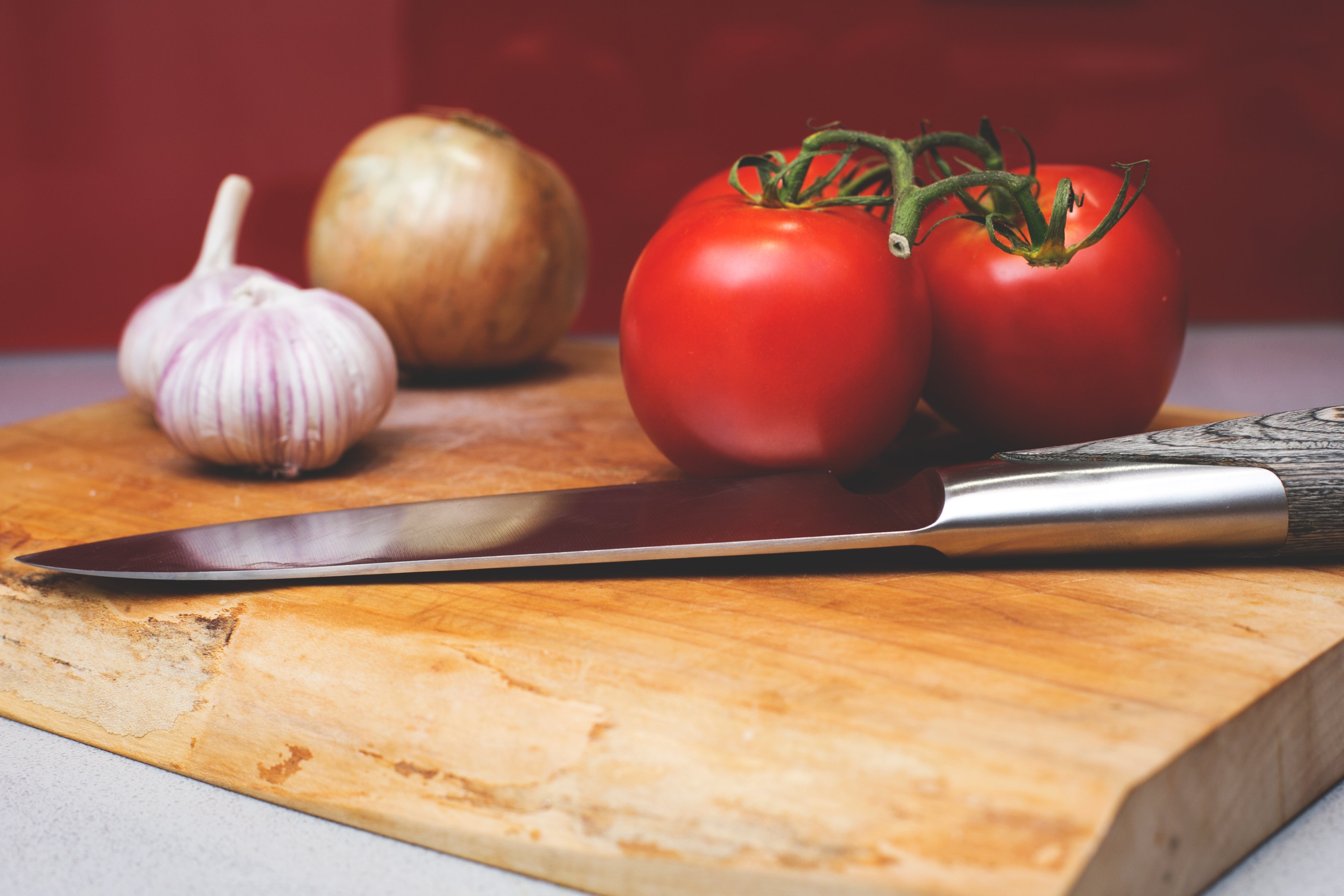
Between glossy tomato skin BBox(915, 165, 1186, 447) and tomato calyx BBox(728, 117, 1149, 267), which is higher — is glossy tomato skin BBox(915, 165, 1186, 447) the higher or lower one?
the lower one

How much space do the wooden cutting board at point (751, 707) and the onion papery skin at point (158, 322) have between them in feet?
0.74

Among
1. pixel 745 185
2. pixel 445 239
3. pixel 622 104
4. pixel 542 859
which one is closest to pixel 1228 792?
pixel 542 859

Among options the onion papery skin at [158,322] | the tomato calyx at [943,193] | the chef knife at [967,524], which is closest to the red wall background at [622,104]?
the onion papery skin at [158,322]

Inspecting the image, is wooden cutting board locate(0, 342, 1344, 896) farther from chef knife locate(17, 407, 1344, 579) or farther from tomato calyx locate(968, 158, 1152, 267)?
tomato calyx locate(968, 158, 1152, 267)

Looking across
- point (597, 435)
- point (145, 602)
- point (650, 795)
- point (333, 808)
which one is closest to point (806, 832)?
point (650, 795)

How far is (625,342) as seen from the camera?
2.18 feet

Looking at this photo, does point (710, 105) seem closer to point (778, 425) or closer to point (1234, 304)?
point (1234, 304)

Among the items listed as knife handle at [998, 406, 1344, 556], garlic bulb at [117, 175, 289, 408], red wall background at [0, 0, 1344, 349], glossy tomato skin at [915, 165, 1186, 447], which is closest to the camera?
knife handle at [998, 406, 1344, 556]

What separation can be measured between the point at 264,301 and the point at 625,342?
26 cm

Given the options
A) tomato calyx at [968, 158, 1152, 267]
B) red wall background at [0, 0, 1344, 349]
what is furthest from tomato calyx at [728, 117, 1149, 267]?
red wall background at [0, 0, 1344, 349]

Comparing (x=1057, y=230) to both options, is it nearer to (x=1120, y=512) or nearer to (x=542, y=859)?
(x=1120, y=512)

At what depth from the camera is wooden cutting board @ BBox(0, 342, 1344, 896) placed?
37 cm

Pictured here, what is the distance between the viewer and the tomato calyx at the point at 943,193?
1.90ft

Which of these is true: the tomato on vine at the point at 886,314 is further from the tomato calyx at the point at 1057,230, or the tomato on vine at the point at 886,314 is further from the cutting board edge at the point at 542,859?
the cutting board edge at the point at 542,859
